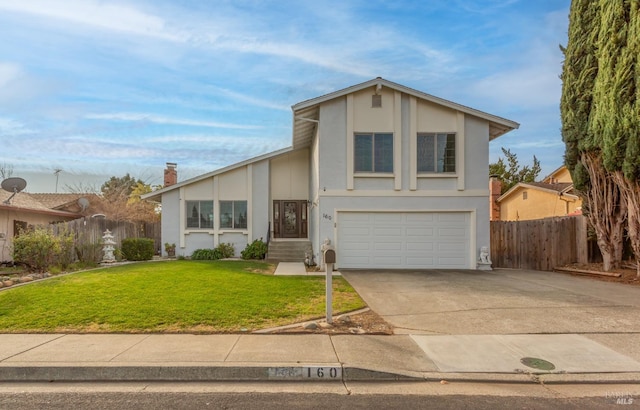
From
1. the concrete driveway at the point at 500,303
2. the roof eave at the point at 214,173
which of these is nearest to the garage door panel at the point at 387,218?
the concrete driveway at the point at 500,303

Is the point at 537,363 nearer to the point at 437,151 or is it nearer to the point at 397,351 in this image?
the point at 397,351

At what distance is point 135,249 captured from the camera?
1766 cm

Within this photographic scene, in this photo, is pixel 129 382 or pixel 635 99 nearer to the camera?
pixel 129 382

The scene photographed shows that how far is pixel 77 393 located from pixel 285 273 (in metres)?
8.85

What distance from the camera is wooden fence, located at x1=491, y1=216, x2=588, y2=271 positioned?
1455cm

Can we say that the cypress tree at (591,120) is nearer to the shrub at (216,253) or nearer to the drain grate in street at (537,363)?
the drain grate in street at (537,363)

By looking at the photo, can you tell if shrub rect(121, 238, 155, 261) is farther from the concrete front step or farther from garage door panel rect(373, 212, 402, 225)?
garage door panel rect(373, 212, 402, 225)

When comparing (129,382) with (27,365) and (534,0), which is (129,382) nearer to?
(27,365)

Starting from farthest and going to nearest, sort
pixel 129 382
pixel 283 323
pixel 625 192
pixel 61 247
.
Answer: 1. pixel 61 247
2. pixel 625 192
3. pixel 283 323
4. pixel 129 382

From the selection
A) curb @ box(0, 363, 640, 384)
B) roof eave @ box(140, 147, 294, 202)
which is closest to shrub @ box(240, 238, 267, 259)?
roof eave @ box(140, 147, 294, 202)

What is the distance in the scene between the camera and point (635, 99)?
10656mm

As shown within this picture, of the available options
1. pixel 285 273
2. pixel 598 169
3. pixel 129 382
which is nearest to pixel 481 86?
pixel 598 169

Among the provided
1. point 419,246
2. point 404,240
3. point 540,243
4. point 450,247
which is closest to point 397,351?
point 404,240

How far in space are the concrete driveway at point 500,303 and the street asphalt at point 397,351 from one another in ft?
0.13
